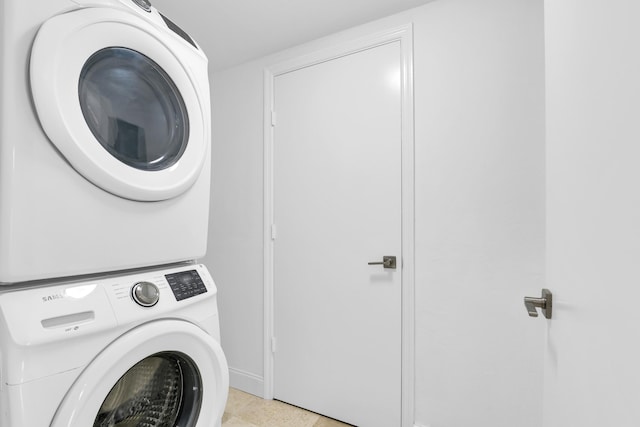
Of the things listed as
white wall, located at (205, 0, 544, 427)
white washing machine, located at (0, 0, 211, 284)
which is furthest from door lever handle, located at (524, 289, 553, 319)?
white washing machine, located at (0, 0, 211, 284)

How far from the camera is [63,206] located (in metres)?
0.73

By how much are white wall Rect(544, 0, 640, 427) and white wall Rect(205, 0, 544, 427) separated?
0.82m

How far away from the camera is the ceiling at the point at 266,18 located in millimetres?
1630

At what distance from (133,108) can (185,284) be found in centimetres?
57

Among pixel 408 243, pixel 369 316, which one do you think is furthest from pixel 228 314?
pixel 408 243

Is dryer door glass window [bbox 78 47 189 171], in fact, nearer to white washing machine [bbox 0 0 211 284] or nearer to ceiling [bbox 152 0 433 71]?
white washing machine [bbox 0 0 211 284]

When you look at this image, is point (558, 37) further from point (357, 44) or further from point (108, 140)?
point (357, 44)

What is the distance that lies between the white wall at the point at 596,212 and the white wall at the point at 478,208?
818mm

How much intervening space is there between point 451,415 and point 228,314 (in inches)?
62.4

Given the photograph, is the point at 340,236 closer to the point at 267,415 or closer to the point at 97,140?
the point at 267,415

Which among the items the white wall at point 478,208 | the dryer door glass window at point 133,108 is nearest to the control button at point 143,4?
the dryer door glass window at point 133,108

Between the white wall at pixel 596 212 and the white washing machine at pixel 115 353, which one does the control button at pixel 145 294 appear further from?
the white wall at pixel 596 212

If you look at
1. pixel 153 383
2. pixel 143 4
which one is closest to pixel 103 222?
pixel 153 383

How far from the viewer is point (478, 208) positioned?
1488mm
